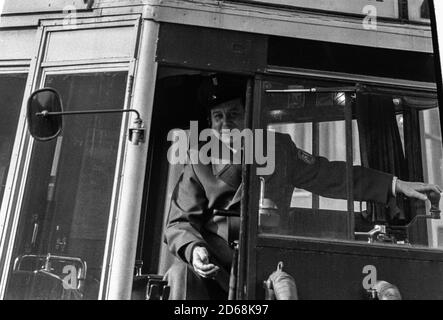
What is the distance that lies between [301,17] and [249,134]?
0.59m

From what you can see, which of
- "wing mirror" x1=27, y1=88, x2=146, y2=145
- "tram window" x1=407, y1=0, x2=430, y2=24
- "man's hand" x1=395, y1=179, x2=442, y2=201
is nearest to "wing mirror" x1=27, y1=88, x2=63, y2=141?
"wing mirror" x1=27, y1=88, x2=146, y2=145

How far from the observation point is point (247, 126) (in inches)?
69.5

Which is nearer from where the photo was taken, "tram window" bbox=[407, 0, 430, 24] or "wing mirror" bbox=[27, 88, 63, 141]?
"wing mirror" bbox=[27, 88, 63, 141]

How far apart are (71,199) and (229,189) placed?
629 mm

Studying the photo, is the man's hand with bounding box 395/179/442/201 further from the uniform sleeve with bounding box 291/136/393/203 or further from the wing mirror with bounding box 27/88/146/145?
the wing mirror with bounding box 27/88/146/145

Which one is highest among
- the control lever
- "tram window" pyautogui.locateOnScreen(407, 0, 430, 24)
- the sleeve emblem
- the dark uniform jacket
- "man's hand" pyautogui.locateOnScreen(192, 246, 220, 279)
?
"tram window" pyautogui.locateOnScreen(407, 0, 430, 24)

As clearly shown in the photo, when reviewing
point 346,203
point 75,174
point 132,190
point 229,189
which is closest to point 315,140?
point 346,203

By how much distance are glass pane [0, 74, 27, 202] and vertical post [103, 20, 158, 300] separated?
0.50 m

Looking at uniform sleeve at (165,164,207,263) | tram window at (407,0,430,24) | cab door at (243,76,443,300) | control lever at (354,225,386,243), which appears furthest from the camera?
tram window at (407,0,430,24)

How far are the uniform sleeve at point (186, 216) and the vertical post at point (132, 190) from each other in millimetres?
226

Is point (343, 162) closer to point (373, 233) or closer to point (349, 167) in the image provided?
point (349, 167)

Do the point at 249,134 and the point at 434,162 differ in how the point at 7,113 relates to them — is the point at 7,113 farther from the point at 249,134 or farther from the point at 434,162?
the point at 434,162

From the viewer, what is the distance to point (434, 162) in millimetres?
1882

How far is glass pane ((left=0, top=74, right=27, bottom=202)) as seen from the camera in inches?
73.1
